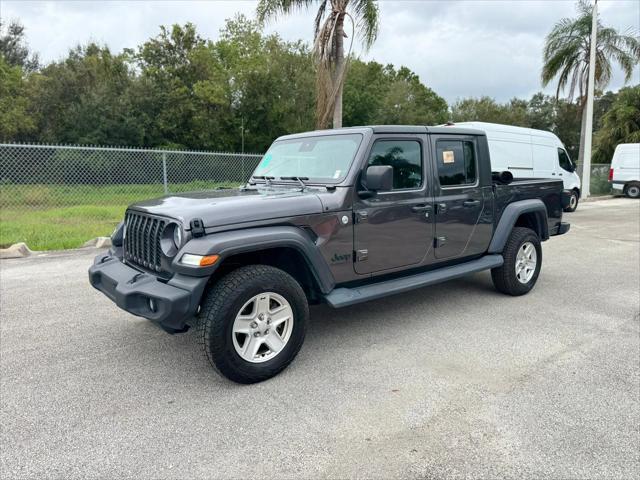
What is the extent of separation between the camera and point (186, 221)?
3123mm

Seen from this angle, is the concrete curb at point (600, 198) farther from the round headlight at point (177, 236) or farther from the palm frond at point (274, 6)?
the round headlight at point (177, 236)

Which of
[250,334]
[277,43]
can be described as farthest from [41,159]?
[277,43]

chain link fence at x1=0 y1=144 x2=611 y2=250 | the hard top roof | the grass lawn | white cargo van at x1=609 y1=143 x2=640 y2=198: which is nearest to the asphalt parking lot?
the hard top roof

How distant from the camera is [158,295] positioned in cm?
300

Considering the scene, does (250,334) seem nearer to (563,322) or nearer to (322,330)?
(322,330)

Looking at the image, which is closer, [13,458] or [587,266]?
[13,458]

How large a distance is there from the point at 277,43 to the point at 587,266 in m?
27.2

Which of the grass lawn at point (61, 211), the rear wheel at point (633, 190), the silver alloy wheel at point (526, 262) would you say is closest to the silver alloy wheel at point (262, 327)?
the silver alloy wheel at point (526, 262)

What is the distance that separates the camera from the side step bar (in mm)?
3721

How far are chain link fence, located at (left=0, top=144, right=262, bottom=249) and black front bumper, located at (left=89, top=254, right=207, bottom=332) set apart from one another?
16.2 feet

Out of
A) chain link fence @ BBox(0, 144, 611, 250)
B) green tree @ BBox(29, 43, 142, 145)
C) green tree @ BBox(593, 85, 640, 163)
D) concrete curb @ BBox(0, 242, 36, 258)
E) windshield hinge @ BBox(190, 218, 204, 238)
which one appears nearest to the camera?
windshield hinge @ BBox(190, 218, 204, 238)

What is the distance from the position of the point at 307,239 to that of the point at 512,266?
2.87 meters

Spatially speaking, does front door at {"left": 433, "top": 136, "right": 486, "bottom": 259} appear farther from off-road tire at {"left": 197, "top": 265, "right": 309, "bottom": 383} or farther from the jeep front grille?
the jeep front grille

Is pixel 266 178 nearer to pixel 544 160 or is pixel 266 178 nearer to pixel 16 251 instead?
pixel 16 251
